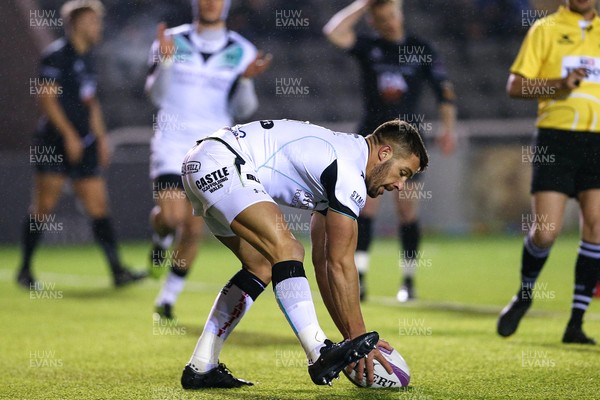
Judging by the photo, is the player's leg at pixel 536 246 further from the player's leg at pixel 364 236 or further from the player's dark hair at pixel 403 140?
the player's leg at pixel 364 236

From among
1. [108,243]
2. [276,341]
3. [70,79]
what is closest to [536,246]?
[276,341]

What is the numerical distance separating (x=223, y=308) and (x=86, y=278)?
6.90 m

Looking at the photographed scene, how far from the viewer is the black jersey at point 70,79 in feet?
35.6

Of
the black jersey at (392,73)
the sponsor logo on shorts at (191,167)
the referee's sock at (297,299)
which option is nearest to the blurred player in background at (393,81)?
the black jersey at (392,73)

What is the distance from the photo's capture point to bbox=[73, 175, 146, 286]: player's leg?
10.9m

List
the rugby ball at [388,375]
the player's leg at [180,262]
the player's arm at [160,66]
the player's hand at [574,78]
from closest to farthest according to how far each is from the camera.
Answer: the rugby ball at [388,375]
the player's hand at [574,78]
the player's arm at [160,66]
the player's leg at [180,262]

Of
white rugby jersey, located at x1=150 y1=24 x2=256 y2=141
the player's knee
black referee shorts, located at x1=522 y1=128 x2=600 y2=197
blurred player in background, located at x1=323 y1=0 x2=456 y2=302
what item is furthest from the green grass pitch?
white rugby jersey, located at x1=150 y1=24 x2=256 y2=141

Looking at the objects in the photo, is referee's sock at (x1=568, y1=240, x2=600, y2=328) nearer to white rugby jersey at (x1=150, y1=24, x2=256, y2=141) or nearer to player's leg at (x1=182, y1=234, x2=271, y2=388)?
player's leg at (x1=182, y1=234, x2=271, y2=388)

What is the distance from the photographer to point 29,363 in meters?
6.05

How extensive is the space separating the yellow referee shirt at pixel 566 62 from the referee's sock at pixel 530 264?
0.77m

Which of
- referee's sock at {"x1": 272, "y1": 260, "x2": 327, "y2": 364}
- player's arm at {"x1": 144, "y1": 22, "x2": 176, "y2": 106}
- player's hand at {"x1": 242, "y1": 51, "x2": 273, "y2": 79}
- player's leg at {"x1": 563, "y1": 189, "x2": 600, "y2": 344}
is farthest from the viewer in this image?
player's arm at {"x1": 144, "y1": 22, "x2": 176, "y2": 106}

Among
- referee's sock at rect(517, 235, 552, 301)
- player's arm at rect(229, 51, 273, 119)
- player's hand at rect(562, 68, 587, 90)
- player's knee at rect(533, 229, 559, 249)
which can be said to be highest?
player's hand at rect(562, 68, 587, 90)

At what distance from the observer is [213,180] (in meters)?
4.91

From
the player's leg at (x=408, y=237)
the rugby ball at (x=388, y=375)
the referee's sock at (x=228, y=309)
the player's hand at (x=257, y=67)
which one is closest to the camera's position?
the rugby ball at (x=388, y=375)
